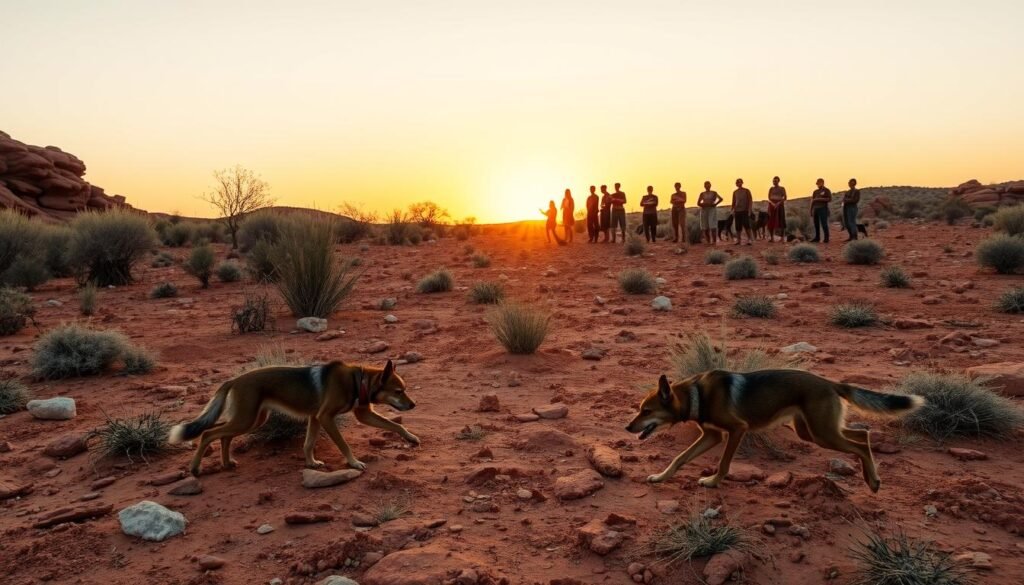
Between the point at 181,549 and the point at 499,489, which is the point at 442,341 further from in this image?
the point at 181,549

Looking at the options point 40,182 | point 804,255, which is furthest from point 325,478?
point 40,182

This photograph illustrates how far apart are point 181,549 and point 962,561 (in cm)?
467

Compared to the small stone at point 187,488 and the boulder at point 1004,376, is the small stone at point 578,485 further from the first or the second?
the boulder at point 1004,376

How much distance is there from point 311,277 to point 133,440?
6767 millimetres

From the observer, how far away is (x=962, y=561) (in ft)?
12.2

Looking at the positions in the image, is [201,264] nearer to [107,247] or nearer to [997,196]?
[107,247]

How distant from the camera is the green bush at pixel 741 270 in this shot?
16438mm

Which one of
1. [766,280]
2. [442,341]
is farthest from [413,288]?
[766,280]

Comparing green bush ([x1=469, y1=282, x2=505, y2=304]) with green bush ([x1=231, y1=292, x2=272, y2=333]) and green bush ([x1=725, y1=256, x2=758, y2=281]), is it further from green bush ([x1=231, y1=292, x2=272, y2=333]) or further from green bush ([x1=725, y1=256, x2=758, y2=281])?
green bush ([x1=725, y1=256, x2=758, y2=281])

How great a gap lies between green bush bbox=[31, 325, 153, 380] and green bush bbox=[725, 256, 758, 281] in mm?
12702

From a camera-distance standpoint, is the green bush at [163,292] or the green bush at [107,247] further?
the green bush at [107,247]

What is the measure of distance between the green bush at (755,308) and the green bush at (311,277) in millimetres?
7063

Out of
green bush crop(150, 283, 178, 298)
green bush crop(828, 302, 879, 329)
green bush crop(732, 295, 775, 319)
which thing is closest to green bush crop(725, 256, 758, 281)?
green bush crop(732, 295, 775, 319)

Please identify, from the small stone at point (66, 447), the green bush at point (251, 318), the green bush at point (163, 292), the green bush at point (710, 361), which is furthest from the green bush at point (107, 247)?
the green bush at point (710, 361)
